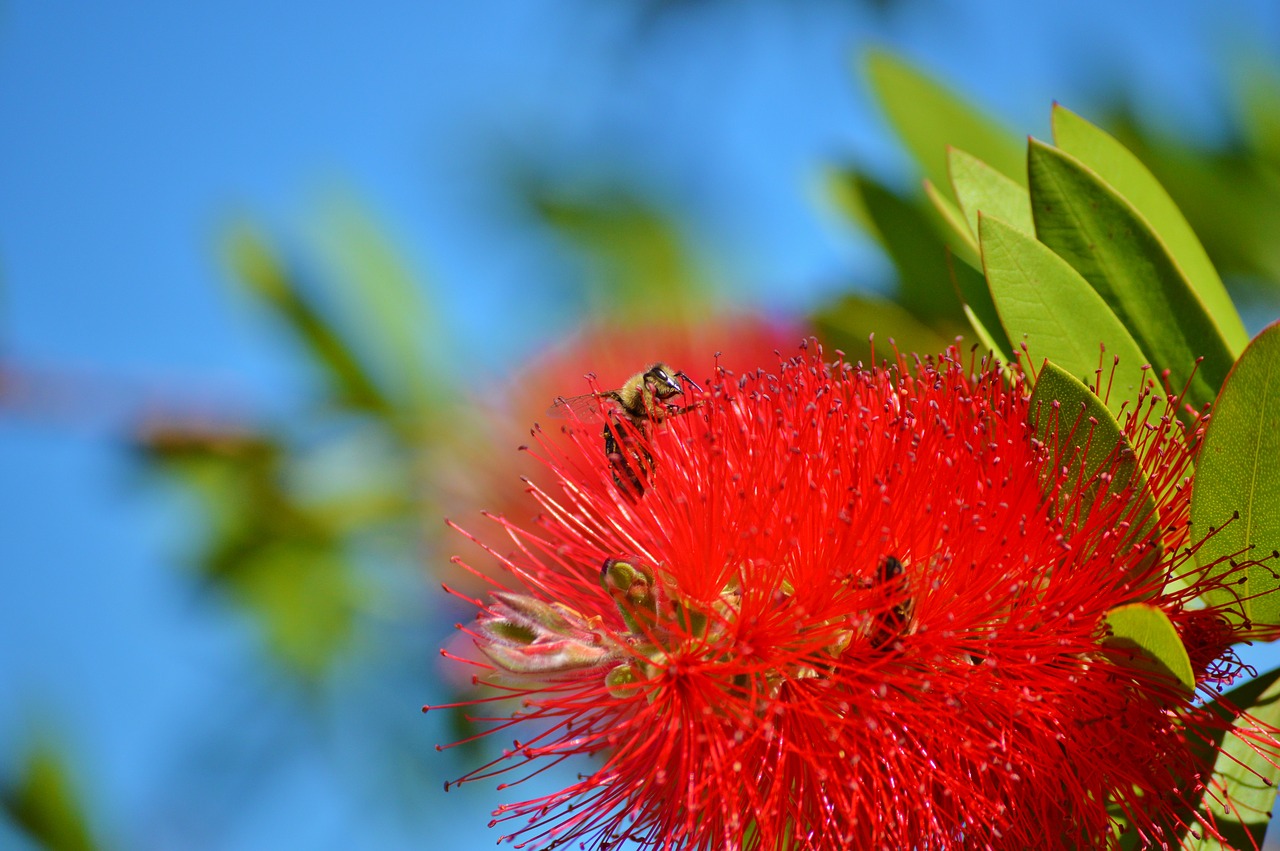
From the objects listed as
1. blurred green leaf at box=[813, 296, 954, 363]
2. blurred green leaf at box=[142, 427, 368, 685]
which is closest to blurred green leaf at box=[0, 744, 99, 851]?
blurred green leaf at box=[142, 427, 368, 685]

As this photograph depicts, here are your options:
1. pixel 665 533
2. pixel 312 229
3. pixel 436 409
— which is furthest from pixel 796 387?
pixel 312 229

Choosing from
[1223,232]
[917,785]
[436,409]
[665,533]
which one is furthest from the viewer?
[436,409]

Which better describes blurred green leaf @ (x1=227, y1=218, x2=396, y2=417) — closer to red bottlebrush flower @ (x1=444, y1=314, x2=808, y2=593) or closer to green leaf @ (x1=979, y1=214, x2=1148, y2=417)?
red bottlebrush flower @ (x1=444, y1=314, x2=808, y2=593)

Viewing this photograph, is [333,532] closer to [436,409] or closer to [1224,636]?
[436,409]

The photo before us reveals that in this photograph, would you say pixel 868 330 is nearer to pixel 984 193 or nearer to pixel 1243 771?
pixel 984 193

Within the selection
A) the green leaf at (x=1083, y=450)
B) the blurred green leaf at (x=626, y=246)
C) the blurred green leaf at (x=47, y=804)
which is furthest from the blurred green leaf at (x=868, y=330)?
the blurred green leaf at (x=47, y=804)

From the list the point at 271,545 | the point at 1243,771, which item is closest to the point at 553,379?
the point at 271,545
